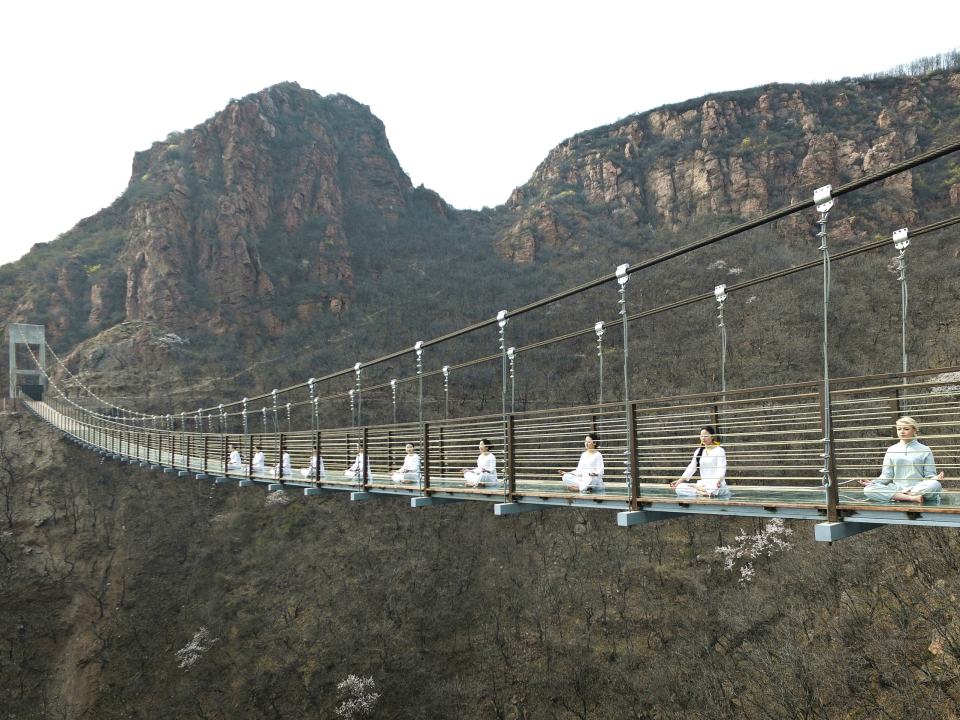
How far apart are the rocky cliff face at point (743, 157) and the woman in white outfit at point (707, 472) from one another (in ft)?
113

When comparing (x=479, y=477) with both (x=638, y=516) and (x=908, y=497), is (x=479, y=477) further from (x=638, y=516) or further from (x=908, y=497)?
(x=908, y=497)

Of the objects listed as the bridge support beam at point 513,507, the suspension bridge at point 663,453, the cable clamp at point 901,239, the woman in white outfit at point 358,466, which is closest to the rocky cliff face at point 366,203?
the suspension bridge at point 663,453

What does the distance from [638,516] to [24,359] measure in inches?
1478

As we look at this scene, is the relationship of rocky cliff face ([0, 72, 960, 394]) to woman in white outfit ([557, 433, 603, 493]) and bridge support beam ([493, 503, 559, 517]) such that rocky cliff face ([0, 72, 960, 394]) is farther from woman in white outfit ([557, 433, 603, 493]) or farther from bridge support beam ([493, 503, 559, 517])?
woman in white outfit ([557, 433, 603, 493])

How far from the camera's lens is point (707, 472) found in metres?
4.57

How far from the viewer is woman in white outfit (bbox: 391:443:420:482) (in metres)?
7.66

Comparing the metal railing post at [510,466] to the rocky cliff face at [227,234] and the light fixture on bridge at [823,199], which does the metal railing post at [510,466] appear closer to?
the light fixture on bridge at [823,199]

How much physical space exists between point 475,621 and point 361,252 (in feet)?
91.9

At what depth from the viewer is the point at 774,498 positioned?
420 centimetres

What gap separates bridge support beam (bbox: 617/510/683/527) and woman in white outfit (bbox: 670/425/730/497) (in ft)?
0.72

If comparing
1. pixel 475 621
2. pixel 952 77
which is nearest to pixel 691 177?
pixel 952 77

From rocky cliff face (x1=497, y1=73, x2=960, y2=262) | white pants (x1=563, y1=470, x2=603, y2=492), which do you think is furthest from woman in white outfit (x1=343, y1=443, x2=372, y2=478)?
rocky cliff face (x1=497, y1=73, x2=960, y2=262)

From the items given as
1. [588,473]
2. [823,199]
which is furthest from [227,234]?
[823,199]

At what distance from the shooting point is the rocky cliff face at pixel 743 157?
3825cm
